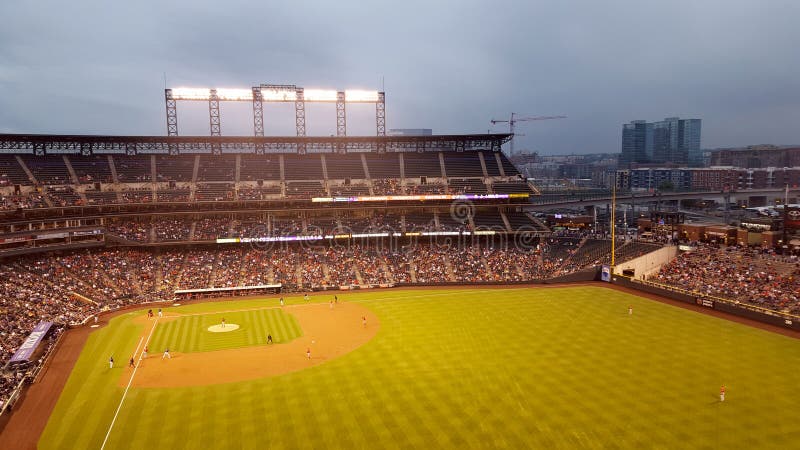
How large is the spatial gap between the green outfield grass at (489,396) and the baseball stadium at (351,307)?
0.16 metres

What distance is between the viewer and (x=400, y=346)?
32.5 m

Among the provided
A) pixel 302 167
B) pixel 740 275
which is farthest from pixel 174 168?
pixel 740 275

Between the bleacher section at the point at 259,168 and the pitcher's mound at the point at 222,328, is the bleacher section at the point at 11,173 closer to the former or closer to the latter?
the bleacher section at the point at 259,168

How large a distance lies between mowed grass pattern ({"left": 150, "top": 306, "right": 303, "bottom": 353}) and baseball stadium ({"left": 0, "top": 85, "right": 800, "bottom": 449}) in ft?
A: 0.98

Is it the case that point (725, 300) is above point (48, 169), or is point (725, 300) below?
below

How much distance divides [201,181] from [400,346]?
4451 cm

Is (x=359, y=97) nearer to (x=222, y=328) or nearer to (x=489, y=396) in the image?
(x=222, y=328)

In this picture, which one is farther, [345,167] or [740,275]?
[345,167]

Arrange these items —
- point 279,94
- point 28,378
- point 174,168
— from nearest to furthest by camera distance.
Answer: point 28,378, point 174,168, point 279,94

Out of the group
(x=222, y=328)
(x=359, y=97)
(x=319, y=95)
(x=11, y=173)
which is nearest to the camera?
(x=222, y=328)

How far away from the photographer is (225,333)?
36.7m

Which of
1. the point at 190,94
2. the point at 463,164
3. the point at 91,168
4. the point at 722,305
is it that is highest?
the point at 190,94

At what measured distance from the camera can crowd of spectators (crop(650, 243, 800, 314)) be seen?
40031mm

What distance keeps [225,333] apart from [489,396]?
22846mm
